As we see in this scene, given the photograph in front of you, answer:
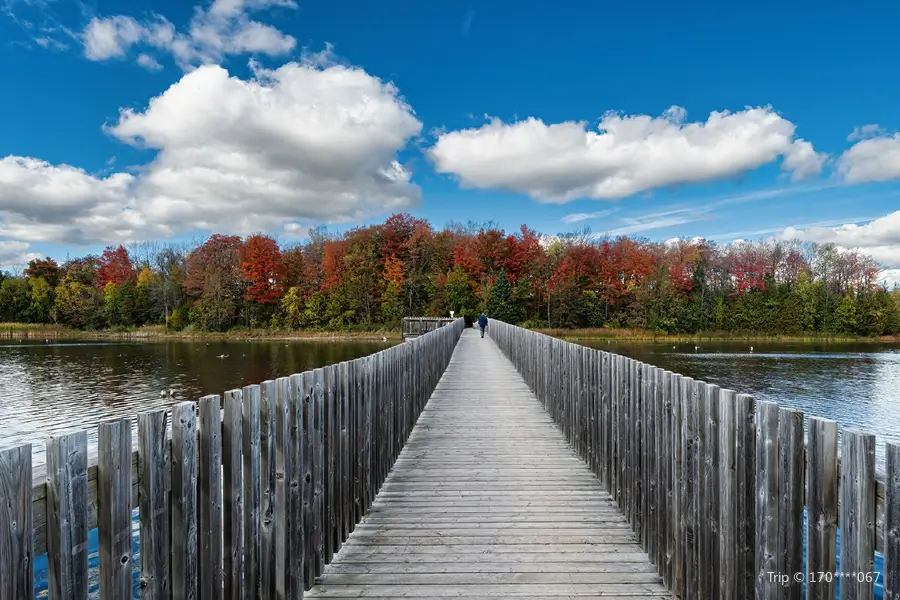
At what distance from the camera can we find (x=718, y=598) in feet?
8.41

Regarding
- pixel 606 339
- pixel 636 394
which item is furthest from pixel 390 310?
pixel 636 394

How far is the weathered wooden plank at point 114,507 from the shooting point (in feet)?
5.53

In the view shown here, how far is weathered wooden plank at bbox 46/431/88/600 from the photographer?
4.95 ft

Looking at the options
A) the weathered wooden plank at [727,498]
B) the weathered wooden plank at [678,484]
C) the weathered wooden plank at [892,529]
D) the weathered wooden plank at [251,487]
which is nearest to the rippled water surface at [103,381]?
the weathered wooden plank at [251,487]

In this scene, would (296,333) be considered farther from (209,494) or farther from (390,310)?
(209,494)

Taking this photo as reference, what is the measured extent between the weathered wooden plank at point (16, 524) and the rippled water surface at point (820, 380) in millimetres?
11207

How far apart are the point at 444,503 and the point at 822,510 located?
3.10 meters

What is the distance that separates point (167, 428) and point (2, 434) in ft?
51.2

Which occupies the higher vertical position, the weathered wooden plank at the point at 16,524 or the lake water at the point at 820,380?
the weathered wooden plank at the point at 16,524

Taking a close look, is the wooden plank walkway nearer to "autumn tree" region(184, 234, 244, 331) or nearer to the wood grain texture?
the wood grain texture

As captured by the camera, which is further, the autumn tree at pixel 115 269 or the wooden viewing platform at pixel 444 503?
the autumn tree at pixel 115 269

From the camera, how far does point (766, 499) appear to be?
2.23 m

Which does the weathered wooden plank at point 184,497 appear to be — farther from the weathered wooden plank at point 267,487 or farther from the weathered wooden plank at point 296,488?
the weathered wooden plank at point 296,488

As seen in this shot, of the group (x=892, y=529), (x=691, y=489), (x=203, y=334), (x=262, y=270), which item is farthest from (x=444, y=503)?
(x=262, y=270)
